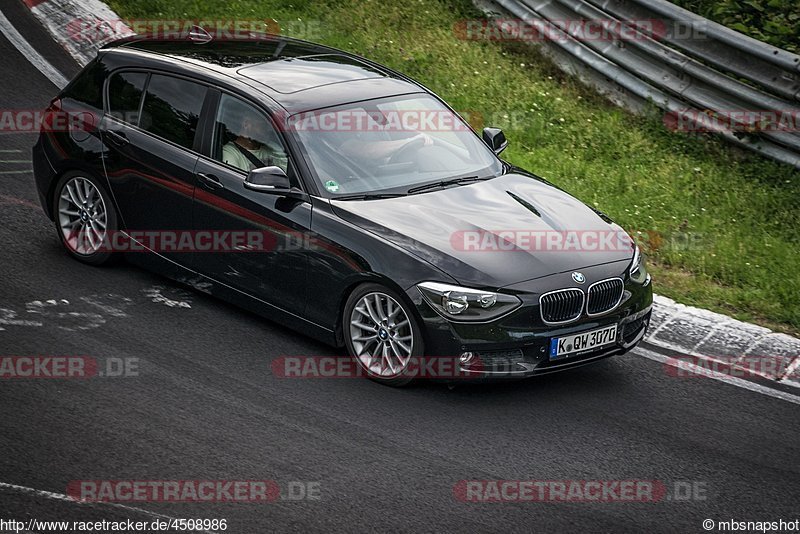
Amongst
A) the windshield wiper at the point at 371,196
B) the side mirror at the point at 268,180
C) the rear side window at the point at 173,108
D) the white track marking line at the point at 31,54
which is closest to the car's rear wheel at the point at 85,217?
the rear side window at the point at 173,108

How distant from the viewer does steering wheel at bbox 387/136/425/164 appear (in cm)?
788

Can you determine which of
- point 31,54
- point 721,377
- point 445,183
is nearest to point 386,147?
point 445,183

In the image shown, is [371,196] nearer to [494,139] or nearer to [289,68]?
[289,68]

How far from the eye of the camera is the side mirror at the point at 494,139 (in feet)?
28.7

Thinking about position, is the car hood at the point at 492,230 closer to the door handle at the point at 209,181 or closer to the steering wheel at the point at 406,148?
the steering wheel at the point at 406,148

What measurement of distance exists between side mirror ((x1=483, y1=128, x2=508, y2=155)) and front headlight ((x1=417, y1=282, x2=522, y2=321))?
7.39 ft

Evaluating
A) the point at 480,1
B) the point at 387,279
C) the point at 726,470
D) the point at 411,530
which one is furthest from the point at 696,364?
the point at 480,1

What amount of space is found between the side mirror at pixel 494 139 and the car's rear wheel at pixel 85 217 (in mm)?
3020

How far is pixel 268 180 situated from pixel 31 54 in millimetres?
7649

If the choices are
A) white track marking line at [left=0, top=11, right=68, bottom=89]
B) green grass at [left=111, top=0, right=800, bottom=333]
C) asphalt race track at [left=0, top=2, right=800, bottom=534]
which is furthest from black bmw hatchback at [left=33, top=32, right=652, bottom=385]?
white track marking line at [left=0, top=11, right=68, bottom=89]

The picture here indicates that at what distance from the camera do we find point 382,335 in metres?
7.10

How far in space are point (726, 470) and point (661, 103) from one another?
254 inches

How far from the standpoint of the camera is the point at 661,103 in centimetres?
1204

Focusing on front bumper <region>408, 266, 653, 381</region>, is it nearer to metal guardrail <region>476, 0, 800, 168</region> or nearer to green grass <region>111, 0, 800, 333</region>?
green grass <region>111, 0, 800, 333</region>
